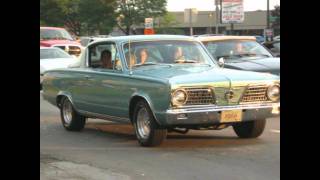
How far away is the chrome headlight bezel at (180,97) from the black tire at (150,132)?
470mm

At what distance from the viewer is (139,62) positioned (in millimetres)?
9438

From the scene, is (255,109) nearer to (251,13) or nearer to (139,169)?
(139,169)

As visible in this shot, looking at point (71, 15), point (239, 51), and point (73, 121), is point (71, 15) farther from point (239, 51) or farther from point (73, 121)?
point (73, 121)

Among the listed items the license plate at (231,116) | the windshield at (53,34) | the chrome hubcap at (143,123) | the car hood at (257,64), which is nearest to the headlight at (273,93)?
the license plate at (231,116)

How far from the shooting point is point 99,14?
57781 mm

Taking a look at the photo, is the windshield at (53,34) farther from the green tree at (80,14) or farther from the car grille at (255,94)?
the green tree at (80,14)

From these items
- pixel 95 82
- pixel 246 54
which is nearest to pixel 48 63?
pixel 246 54

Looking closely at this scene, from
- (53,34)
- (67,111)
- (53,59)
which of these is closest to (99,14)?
(53,34)

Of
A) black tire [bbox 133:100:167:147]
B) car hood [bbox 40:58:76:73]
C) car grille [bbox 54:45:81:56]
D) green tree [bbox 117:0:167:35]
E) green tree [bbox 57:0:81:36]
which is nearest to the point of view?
black tire [bbox 133:100:167:147]

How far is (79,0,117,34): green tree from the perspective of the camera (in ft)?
187

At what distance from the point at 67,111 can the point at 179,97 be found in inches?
136

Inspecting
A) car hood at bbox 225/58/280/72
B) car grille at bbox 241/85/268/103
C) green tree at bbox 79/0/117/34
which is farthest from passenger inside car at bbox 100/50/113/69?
green tree at bbox 79/0/117/34

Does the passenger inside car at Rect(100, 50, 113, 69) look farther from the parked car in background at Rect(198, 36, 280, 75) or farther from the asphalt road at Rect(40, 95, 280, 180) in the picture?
the parked car in background at Rect(198, 36, 280, 75)
